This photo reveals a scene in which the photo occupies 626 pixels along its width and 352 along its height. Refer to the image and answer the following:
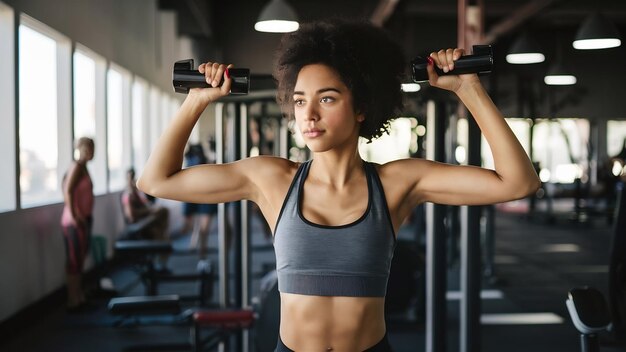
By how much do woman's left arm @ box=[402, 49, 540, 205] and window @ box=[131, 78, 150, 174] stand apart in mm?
7452

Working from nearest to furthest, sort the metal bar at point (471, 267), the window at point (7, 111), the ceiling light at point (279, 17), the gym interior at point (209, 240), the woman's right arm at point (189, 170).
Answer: the woman's right arm at point (189, 170)
the metal bar at point (471, 267)
the gym interior at point (209, 240)
the window at point (7, 111)
the ceiling light at point (279, 17)

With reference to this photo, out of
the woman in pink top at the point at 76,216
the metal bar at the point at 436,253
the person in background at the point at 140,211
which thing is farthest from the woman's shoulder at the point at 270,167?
the person in background at the point at 140,211

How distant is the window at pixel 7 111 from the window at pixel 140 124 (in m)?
4.14

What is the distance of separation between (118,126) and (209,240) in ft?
5.96

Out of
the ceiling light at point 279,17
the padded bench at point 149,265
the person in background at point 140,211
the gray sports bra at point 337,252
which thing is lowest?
the padded bench at point 149,265

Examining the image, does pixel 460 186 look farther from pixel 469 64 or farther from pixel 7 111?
pixel 7 111

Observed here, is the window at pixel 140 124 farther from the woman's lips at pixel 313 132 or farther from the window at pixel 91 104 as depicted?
the woman's lips at pixel 313 132

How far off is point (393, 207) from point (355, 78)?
235 mm

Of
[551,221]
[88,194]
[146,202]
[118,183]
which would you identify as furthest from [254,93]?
[551,221]

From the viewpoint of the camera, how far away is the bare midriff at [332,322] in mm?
1111

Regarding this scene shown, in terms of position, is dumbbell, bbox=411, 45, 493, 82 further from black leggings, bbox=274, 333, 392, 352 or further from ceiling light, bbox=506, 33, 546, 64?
ceiling light, bbox=506, 33, 546, 64

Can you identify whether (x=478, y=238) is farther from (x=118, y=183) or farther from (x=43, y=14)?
(x=118, y=183)

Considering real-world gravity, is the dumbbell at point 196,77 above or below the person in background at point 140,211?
above

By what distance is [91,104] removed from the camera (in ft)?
20.5
